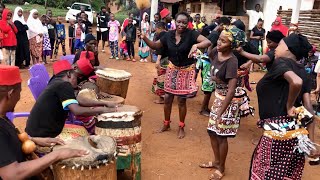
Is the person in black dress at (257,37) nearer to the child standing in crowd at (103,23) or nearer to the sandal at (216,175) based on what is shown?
the child standing in crowd at (103,23)

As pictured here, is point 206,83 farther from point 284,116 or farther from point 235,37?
point 284,116

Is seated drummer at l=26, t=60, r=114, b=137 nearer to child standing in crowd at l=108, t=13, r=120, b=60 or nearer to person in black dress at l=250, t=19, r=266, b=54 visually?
person in black dress at l=250, t=19, r=266, b=54

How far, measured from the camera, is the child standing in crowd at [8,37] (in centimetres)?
911

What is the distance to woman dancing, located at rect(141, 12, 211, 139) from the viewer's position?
4988 millimetres

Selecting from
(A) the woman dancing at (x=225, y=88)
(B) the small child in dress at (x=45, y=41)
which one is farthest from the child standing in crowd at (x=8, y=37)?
(A) the woman dancing at (x=225, y=88)

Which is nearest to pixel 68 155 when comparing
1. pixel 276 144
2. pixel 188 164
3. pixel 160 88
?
pixel 276 144

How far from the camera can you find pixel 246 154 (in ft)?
16.6

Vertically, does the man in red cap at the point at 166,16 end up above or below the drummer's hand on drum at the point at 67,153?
above

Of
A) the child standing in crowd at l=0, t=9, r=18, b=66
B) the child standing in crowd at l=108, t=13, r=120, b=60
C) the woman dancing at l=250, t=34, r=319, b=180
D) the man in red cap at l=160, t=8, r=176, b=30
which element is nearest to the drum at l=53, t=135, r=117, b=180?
the woman dancing at l=250, t=34, r=319, b=180

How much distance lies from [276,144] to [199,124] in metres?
3.38

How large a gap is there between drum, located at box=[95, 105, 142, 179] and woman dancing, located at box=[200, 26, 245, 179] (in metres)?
0.93

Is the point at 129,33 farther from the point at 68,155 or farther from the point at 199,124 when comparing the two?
the point at 68,155

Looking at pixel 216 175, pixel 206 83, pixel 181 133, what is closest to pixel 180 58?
pixel 181 133

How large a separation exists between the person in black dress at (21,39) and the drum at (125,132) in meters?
7.47
